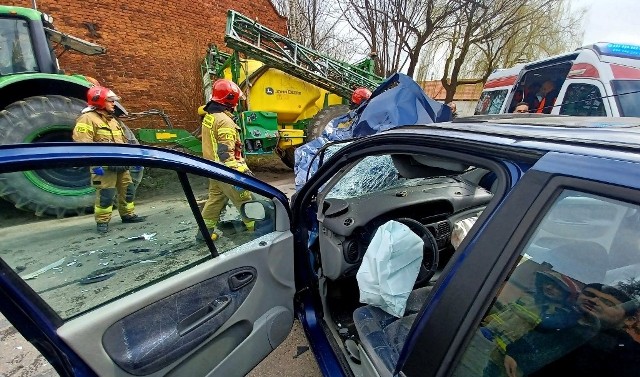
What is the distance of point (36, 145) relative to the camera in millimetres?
999

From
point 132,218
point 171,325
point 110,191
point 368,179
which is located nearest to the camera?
point 171,325

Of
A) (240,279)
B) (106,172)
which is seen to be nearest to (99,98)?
(106,172)

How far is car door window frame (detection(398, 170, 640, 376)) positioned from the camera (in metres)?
0.75

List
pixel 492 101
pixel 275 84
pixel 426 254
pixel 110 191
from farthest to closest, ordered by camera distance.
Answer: pixel 492 101 → pixel 275 84 → pixel 426 254 → pixel 110 191

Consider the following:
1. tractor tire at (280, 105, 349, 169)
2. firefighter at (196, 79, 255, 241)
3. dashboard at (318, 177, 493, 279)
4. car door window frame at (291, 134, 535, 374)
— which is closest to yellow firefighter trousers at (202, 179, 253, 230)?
car door window frame at (291, 134, 535, 374)

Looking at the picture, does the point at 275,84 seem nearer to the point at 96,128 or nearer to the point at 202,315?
the point at 96,128

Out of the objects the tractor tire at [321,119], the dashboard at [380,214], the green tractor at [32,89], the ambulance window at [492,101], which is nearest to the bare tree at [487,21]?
the ambulance window at [492,101]

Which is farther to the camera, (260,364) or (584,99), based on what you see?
(584,99)

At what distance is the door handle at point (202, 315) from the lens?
1330mm

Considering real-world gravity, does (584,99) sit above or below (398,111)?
above

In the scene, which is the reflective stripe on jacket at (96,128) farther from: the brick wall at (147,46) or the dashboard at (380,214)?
the brick wall at (147,46)

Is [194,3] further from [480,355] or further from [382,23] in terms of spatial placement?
[480,355]

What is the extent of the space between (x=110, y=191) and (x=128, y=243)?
30 cm

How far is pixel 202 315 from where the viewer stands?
4.57 ft
